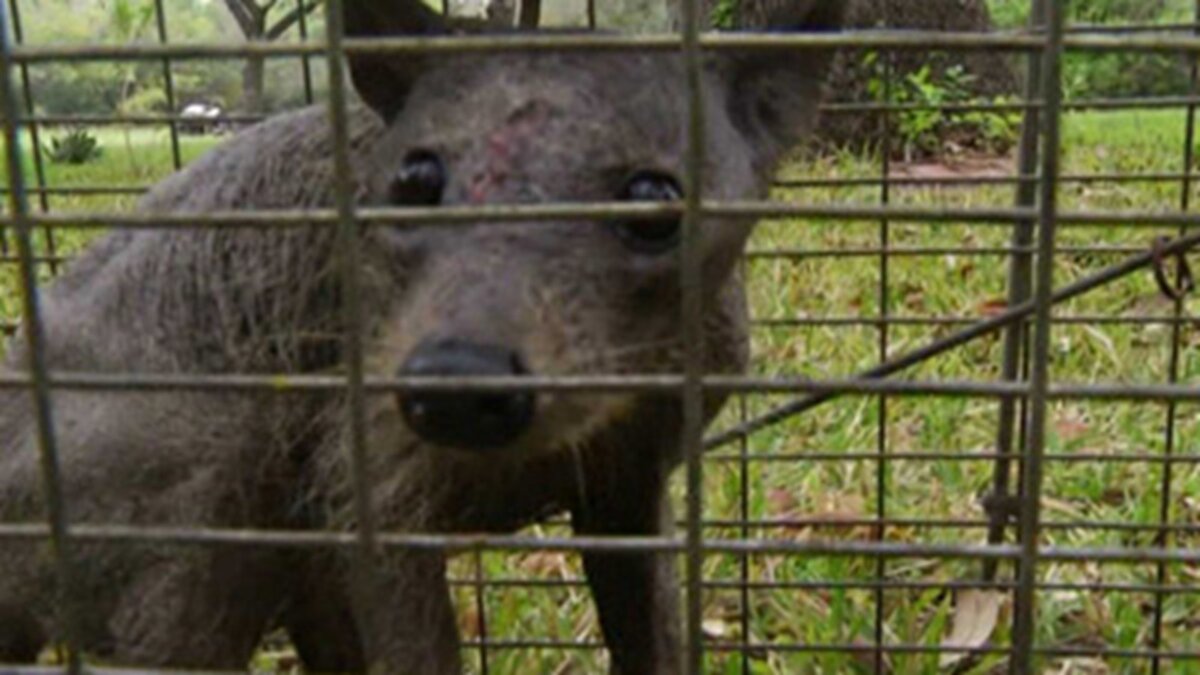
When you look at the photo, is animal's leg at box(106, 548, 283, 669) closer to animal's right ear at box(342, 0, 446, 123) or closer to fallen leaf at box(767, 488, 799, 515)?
animal's right ear at box(342, 0, 446, 123)

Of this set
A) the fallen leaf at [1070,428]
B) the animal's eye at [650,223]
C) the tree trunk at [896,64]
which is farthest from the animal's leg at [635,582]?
the tree trunk at [896,64]

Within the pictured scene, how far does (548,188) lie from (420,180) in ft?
0.73

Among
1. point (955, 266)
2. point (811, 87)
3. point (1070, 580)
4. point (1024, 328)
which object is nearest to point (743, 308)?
point (811, 87)

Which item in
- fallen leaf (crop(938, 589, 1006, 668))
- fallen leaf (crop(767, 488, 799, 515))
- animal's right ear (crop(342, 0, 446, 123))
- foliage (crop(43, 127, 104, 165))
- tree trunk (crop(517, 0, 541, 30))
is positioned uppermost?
tree trunk (crop(517, 0, 541, 30))

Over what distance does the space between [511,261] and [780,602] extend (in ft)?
5.32

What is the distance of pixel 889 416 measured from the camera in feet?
12.3

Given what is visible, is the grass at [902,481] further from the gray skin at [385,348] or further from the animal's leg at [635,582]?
the gray skin at [385,348]

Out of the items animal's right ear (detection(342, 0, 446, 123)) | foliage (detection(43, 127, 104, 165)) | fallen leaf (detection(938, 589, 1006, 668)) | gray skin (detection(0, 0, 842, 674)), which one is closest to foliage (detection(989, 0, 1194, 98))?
gray skin (detection(0, 0, 842, 674))

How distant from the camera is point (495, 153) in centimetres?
173

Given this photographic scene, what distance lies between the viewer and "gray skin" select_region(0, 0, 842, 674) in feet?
5.62

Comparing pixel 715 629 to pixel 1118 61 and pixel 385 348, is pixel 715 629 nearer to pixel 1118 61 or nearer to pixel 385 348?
pixel 385 348

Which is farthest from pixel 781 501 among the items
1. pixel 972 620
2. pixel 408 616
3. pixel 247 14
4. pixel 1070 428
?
pixel 247 14

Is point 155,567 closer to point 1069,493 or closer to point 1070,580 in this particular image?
point 1070,580

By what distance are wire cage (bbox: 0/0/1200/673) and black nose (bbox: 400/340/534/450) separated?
2.0 inches
